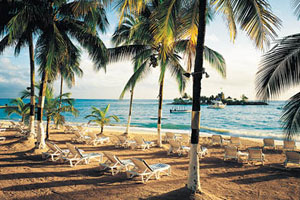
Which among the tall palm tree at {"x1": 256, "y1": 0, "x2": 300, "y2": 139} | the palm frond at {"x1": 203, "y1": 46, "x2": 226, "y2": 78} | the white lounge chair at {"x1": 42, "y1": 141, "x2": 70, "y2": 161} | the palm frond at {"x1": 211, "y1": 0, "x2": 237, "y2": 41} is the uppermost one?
the palm frond at {"x1": 211, "y1": 0, "x2": 237, "y2": 41}

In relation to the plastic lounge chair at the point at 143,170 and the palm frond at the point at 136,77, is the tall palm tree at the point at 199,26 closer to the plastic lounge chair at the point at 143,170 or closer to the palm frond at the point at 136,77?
the plastic lounge chair at the point at 143,170

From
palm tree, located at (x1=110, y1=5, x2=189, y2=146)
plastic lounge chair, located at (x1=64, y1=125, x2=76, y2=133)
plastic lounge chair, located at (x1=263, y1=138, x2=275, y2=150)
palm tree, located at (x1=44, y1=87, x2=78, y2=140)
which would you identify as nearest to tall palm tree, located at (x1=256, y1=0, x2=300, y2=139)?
palm tree, located at (x1=110, y1=5, x2=189, y2=146)

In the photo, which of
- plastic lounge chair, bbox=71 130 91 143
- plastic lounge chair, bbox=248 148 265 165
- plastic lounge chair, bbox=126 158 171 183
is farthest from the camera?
plastic lounge chair, bbox=71 130 91 143

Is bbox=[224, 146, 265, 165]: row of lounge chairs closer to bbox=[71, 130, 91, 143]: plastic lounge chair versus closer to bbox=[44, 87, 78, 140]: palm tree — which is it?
bbox=[71, 130, 91, 143]: plastic lounge chair

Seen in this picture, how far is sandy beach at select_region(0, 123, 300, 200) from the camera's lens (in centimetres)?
493

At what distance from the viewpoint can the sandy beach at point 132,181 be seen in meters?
4.93

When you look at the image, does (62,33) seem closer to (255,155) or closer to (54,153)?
(54,153)

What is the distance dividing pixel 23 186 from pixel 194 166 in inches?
177

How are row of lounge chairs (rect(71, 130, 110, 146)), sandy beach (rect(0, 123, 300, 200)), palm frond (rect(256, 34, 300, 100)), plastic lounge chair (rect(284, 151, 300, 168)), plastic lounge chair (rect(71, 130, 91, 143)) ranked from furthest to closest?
plastic lounge chair (rect(71, 130, 91, 143))
row of lounge chairs (rect(71, 130, 110, 146))
plastic lounge chair (rect(284, 151, 300, 168))
sandy beach (rect(0, 123, 300, 200))
palm frond (rect(256, 34, 300, 100))

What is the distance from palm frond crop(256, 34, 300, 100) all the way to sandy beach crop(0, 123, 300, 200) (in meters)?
2.63

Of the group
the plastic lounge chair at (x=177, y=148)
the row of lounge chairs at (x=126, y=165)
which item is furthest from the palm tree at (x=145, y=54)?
the row of lounge chairs at (x=126, y=165)

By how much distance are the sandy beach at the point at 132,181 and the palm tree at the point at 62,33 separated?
9.06 feet

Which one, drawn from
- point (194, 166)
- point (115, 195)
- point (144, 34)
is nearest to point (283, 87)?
point (194, 166)

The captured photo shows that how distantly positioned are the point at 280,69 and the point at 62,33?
28.8ft
